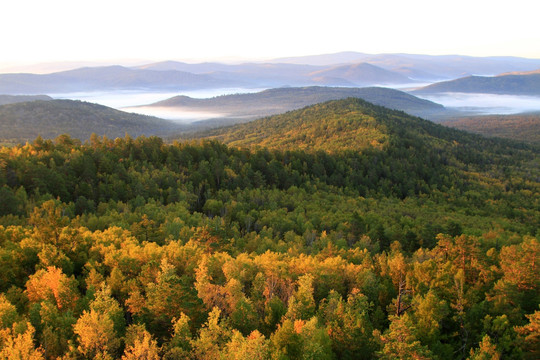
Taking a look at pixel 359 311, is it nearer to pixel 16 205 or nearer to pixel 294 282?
pixel 294 282

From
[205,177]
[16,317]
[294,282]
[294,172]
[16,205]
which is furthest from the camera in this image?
[294,172]

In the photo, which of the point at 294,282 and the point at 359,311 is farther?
the point at 294,282

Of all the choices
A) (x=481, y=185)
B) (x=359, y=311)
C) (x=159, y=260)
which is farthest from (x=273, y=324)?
(x=481, y=185)

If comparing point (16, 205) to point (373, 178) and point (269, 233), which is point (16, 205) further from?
point (373, 178)

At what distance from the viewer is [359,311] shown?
124 ft

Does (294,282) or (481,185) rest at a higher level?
(294,282)

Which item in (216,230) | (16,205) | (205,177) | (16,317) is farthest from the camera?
(205,177)

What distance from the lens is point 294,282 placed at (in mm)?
44875

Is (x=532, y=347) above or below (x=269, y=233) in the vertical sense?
above

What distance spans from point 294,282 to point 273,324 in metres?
8.50

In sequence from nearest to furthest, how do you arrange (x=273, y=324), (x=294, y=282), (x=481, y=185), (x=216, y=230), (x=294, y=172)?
1. (x=273, y=324)
2. (x=294, y=282)
3. (x=216, y=230)
4. (x=294, y=172)
5. (x=481, y=185)

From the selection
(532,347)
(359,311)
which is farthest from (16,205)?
(532,347)

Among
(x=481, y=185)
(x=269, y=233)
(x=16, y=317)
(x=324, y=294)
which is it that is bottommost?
(x=481, y=185)

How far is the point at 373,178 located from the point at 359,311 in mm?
132739
